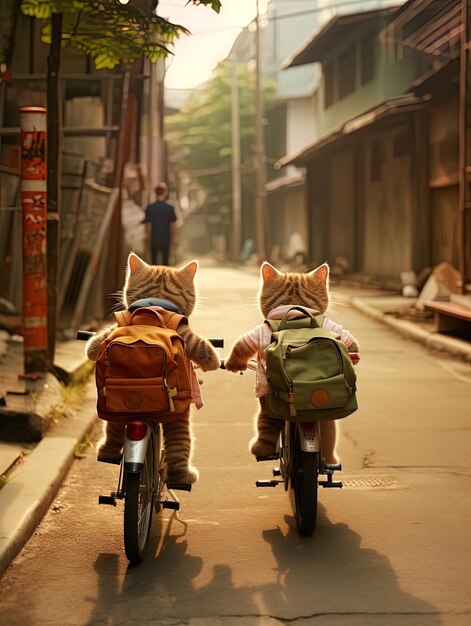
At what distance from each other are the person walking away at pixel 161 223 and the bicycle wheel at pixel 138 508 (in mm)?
15265

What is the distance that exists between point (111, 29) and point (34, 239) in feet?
7.39

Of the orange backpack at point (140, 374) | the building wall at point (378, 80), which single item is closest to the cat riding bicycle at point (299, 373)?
the orange backpack at point (140, 374)

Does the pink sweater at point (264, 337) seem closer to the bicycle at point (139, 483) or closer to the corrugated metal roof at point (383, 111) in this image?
the bicycle at point (139, 483)

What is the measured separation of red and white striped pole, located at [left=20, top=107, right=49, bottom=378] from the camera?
8.63m

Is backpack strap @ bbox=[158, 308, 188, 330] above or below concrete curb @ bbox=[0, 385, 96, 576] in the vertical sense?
above

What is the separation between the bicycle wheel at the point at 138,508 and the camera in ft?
15.2

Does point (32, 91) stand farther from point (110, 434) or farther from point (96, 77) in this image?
point (110, 434)

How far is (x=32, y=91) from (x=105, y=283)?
3397 millimetres

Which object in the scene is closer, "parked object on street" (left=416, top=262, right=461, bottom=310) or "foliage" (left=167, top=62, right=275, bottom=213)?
"parked object on street" (left=416, top=262, right=461, bottom=310)

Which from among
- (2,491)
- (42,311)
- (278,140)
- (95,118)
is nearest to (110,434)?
(2,491)

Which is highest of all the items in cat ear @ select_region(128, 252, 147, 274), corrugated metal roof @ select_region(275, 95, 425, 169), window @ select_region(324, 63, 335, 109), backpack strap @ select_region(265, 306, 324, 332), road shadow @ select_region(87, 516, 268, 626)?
window @ select_region(324, 63, 335, 109)

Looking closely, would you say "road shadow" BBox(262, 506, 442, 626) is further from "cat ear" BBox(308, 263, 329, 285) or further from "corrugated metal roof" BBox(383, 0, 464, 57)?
"corrugated metal roof" BBox(383, 0, 464, 57)

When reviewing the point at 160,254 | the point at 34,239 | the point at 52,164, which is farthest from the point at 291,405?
the point at 160,254

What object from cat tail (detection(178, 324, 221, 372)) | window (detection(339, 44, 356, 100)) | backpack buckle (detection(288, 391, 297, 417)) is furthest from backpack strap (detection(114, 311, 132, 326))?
window (detection(339, 44, 356, 100))
